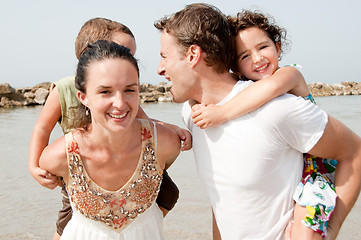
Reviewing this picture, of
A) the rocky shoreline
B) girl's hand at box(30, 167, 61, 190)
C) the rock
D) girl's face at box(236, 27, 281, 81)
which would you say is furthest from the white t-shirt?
the rock

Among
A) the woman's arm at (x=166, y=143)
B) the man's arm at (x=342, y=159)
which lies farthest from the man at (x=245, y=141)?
the woman's arm at (x=166, y=143)

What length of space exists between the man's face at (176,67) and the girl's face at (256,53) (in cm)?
40

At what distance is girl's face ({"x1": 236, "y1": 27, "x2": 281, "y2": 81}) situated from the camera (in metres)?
2.49

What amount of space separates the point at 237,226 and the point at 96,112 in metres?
1.15

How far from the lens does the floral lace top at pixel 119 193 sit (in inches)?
101

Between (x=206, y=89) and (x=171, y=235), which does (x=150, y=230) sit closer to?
(x=206, y=89)

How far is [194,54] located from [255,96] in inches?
21.4

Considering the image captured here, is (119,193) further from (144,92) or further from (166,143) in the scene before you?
(144,92)

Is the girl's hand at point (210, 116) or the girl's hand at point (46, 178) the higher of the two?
the girl's hand at point (210, 116)

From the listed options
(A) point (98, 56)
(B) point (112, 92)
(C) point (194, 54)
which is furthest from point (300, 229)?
(A) point (98, 56)

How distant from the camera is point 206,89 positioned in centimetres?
249

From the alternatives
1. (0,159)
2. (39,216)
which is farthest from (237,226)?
(0,159)

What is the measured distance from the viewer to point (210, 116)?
2.30 meters

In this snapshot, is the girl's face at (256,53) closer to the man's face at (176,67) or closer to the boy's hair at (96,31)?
the man's face at (176,67)
